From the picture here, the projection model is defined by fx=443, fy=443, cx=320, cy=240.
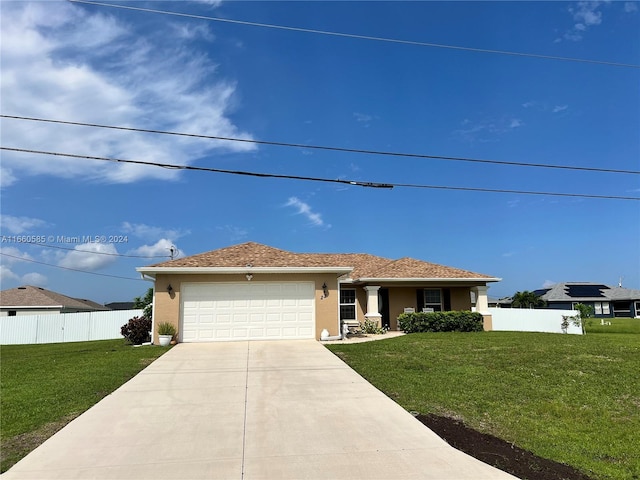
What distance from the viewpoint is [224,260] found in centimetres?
1695

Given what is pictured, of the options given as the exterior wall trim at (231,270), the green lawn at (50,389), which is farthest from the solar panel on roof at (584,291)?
the green lawn at (50,389)

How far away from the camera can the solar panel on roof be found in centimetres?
4772

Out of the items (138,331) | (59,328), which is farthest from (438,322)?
(59,328)

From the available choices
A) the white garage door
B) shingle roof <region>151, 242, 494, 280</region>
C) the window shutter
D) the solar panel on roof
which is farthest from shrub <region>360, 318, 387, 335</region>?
the solar panel on roof

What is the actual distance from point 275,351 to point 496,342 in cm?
742

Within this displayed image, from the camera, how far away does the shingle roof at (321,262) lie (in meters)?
16.7

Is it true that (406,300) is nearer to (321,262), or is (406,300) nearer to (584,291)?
(321,262)

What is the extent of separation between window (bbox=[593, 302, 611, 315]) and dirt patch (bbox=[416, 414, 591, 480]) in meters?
49.2

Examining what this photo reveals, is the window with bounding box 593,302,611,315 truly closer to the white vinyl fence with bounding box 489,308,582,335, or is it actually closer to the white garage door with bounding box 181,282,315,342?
the white vinyl fence with bounding box 489,308,582,335

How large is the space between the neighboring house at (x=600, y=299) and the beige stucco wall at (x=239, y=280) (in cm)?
3892

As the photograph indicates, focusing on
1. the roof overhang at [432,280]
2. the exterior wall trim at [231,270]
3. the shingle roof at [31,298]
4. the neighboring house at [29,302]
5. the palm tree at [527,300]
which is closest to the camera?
the exterior wall trim at [231,270]

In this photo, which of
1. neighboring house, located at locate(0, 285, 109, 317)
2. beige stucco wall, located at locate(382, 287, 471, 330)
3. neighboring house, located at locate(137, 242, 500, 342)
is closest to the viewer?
neighboring house, located at locate(137, 242, 500, 342)

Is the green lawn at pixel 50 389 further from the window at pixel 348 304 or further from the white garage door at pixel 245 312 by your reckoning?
the window at pixel 348 304

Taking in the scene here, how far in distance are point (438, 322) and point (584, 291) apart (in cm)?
3770
